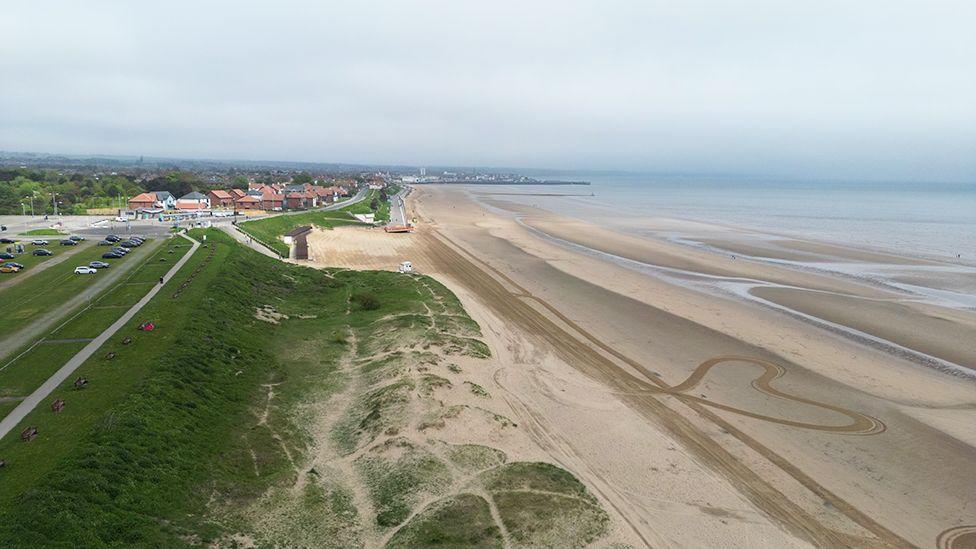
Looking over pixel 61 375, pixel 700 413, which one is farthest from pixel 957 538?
pixel 61 375

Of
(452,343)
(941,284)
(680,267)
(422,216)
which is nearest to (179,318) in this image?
(452,343)

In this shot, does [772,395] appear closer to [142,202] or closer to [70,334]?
[70,334]

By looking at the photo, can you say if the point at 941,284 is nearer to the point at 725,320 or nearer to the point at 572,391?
the point at 725,320

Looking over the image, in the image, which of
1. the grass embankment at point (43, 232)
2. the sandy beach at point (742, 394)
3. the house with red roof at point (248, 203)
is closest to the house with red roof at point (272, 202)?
the house with red roof at point (248, 203)

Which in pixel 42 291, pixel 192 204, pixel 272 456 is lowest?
pixel 272 456

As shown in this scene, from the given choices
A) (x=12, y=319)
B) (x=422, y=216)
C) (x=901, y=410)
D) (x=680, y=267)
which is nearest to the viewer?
(x=901, y=410)

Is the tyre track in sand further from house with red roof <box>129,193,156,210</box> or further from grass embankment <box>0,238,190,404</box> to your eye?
house with red roof <box>129,193,156,210</box>
